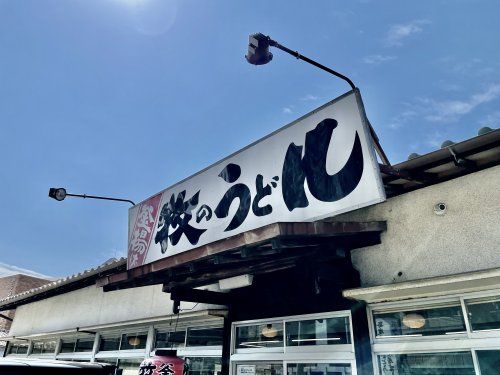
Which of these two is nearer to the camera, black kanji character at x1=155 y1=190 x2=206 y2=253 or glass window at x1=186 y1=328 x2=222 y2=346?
black kanji character at x1=155 y1=190 x2=206 y2=253

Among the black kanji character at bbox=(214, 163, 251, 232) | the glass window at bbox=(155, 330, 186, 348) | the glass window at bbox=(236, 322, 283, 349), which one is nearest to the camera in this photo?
the black kanji character at bbox=(214, 163, 251, 232)

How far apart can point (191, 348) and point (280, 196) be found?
15.9 ft

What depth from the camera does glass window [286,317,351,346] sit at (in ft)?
19.4

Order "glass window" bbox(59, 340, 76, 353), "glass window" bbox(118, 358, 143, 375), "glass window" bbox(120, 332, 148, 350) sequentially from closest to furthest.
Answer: "glass window" bbox(118, 358, 143, 375)
"glass window" bbox(120, 332, 148, 350)
"glass window" bbox(59, 340, 76, 353)

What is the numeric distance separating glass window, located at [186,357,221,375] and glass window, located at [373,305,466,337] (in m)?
3.80

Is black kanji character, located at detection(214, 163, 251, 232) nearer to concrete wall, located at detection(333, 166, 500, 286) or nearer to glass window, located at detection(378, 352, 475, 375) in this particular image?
concrete wall, located at detection(333, 166, 500, 286)

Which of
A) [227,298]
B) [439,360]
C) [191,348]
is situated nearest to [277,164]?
[227,298]

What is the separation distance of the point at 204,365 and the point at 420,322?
4.92 meters

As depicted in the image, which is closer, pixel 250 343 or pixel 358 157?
pixel 358 157

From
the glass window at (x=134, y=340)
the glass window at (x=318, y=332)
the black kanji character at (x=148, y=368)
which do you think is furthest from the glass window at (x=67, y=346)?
the glass window at (x=318, y=332)

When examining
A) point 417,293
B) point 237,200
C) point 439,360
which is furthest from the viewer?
point 237,200

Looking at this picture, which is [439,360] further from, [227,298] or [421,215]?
[227,298]

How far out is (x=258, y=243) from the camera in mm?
4570

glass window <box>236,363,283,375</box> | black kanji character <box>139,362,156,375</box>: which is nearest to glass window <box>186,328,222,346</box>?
glass window <box>236,363,283,375</box>
